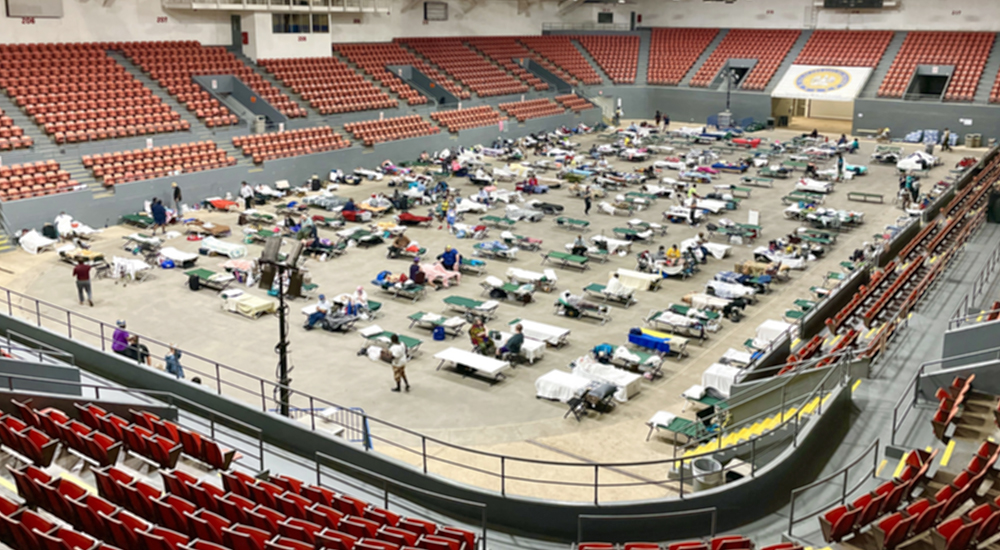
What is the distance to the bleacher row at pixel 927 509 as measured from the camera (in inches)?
426

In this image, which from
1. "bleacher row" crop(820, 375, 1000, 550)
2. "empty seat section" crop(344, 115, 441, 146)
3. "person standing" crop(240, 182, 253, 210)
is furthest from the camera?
"empty seat section" crop(344, 115, 441, 146)

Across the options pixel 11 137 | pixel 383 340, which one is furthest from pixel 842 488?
pixel 11 137

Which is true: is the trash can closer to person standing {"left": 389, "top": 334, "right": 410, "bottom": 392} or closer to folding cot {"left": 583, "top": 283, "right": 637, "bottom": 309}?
person standing {"left": 389, "top": 334, "right": 410, "bottom": 392}

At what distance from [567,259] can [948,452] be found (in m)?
14.8

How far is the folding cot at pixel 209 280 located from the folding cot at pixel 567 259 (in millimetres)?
9773

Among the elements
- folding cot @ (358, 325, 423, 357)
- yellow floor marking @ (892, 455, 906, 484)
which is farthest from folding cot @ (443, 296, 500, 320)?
yellow floor marking @ (892, 455, 906, 484)

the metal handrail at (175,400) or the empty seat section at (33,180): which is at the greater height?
the empty seat section at (33,180)

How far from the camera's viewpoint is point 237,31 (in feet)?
150

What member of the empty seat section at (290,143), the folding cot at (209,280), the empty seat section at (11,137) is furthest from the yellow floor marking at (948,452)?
the empty seat section at (11,137)

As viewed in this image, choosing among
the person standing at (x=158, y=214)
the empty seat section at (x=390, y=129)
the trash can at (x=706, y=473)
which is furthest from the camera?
the empty seat section at (x=390, y=129)

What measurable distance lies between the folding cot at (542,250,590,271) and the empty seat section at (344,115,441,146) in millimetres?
18034

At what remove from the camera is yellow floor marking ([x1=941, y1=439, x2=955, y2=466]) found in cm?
1353

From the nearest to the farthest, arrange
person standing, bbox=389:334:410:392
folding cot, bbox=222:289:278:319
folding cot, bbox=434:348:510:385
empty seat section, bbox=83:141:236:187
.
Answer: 1. person standing, bbox=389:334:410:392
2. folding cot, bbox=434:348:510:385
3. folding cot, bbox=222:289:278:319
4. empty seat section, bbox=83:141:236:187

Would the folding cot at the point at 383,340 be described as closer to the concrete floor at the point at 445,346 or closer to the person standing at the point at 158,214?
the concrete floor at the point at 445,346
